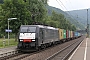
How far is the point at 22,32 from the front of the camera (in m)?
24.3

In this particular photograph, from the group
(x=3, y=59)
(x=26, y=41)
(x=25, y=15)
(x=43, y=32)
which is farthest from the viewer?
(x=25, y=15)

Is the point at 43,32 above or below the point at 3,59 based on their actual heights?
above

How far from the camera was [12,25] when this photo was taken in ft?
129

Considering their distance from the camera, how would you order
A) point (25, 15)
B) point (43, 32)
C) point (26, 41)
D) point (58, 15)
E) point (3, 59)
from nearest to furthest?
point (3, 59) < point (26, 41) < point (43, 32) < point (25, 15) < point (58, 15)

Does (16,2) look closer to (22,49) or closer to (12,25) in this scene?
(12,25)

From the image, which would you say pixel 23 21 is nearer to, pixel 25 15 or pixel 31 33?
pixel 25 15

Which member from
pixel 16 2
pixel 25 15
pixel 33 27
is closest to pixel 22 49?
pixel 33 27

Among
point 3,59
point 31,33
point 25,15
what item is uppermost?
point 25,15

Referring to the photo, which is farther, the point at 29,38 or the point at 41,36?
the point at 41,36

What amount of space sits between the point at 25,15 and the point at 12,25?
297 cm

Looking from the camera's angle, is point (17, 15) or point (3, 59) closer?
point (3, 59)

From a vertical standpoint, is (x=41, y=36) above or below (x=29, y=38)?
above

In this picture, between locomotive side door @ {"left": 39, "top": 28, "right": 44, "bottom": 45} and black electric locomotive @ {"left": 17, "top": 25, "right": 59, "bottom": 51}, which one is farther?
locomotive side door @ {"left": 39, "top": 28, "right": 44, "bottom": 45}

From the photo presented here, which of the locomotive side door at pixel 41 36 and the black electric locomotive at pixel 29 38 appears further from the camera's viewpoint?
the locomotive side door at pixel 41 36
